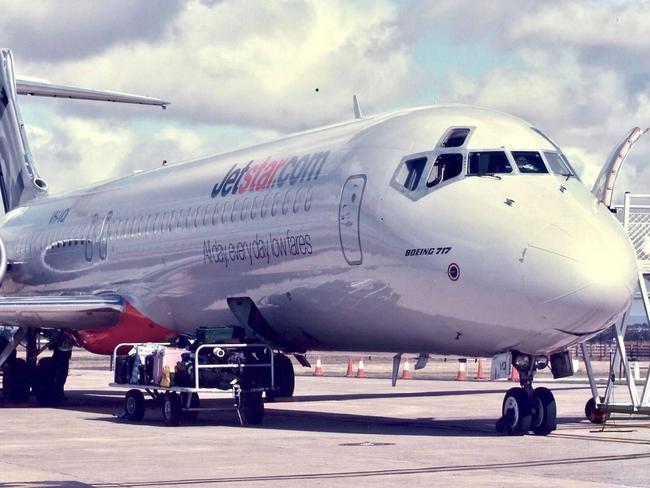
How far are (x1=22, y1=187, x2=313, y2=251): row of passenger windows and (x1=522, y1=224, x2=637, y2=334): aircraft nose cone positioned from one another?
416 cm

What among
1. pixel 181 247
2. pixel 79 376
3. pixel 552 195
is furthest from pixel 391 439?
pixel 79 376

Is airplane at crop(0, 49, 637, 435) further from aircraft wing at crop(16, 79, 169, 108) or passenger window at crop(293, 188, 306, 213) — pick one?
aircraft wing at crop(16, 79, 169, 108)

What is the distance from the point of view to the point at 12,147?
3128cm

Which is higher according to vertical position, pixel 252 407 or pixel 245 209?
pixel 245 209

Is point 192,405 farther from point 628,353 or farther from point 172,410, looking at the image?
point 628,353

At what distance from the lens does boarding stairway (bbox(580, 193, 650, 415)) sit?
57.7ft

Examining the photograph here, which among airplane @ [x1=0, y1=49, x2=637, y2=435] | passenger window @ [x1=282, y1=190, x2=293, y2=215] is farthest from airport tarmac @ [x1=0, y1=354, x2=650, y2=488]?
passenger window @ [x1=282, y1=190, x2=293, y2=215]

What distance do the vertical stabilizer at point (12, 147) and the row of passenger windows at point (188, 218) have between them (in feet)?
13.1

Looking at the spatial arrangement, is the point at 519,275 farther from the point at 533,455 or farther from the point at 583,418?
the point at 583,418

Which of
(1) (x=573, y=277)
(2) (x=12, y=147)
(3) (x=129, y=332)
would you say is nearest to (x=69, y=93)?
(2) (x=12, y=147)

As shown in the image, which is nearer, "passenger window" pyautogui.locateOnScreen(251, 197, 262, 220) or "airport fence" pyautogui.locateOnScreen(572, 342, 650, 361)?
"passenger window" pyautogui.locateOnScreen(251, 197, 262, 220)

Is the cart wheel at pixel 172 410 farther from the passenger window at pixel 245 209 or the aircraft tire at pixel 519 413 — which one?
the aircraft tire at pixel 519 413

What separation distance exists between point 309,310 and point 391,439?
3.08 metres

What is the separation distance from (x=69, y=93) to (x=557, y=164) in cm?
2088
